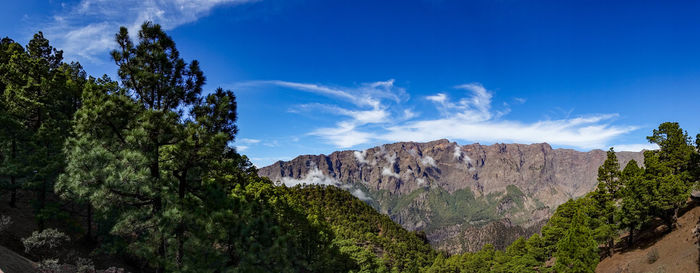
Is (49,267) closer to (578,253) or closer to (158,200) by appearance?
(158,200)

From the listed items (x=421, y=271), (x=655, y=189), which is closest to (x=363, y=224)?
(x=421, y=271)

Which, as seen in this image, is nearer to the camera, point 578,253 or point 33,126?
point 33,126

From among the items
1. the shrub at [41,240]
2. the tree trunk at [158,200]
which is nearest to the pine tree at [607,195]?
the tree trunk at [158,200]

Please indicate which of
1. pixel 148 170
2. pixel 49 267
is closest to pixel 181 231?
pixel 148 170

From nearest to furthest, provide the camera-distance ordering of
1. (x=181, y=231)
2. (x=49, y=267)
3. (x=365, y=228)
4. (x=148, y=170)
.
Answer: (x=148, y=170), (x=181, y=231), (x=49, y=267), (x=365, y=228)

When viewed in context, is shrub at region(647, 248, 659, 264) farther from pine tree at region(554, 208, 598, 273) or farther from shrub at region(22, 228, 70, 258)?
shrub at region(22, 228, 70, 258)

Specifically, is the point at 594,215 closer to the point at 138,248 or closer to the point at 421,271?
the point at 421,271

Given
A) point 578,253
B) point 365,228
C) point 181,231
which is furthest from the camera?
point 365,228

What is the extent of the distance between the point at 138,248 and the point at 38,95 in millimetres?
24016

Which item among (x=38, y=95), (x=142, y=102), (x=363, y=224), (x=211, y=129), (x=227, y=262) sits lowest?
(x=363, y=224)

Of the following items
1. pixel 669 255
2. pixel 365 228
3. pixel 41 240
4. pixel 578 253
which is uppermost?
pixel 41 240

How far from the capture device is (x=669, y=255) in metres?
35.9

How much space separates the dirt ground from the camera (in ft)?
103

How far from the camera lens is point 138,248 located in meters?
12.4
